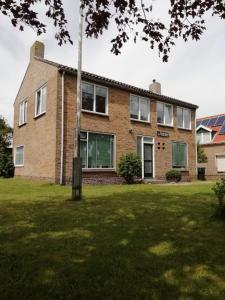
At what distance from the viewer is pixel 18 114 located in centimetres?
2484

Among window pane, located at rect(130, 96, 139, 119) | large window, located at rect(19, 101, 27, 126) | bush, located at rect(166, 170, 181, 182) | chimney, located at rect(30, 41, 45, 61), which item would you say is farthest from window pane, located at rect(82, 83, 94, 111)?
bush, located at rect(166, 170, 181, 182)

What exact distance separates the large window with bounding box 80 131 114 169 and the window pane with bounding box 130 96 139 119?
2.74 m

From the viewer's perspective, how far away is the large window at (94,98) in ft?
61.5

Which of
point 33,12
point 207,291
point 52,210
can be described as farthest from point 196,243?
point 33,12

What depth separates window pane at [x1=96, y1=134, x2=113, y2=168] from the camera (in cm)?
1897

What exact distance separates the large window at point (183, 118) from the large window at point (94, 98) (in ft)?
26.3

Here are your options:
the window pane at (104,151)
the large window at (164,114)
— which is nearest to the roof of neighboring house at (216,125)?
the large window at (164,114)

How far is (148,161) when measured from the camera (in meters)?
22.2

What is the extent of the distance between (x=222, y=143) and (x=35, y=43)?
76.0 ft

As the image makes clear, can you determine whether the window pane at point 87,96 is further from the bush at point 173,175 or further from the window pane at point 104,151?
the bush at point 173,175

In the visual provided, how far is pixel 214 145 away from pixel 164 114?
13.8 metres

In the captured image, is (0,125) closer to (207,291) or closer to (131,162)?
(131,162)

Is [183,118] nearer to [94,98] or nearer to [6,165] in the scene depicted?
[94,98]

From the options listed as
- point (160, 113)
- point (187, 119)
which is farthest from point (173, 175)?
point (187, 119)
